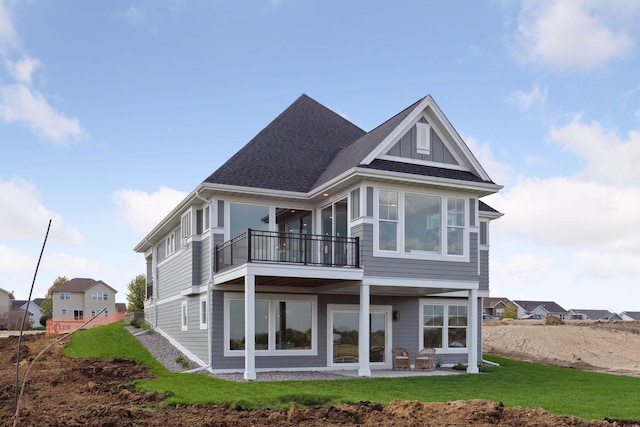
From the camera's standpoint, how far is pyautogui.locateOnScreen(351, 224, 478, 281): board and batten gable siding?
1747 centimetres

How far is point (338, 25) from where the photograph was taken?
779 inches

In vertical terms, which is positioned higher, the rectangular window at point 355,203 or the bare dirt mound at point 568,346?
the rectangular window at point 355,203

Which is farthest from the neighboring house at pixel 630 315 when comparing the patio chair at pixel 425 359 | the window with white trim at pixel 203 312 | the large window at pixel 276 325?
the window with white trim at pixel 203 312

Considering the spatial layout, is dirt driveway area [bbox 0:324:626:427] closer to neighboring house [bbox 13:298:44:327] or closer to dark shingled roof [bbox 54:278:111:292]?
dark shingled roof [bbox 54:278:111:292]

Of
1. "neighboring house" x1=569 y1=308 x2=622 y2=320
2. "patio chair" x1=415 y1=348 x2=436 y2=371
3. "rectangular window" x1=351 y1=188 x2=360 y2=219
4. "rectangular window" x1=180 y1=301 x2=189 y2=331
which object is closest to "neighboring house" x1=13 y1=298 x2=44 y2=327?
"rectangular window" x1=180 y1=301 x2=189 y2=331

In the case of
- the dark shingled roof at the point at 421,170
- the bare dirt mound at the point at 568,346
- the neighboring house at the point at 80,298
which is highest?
the dark shingled roof at the point at 421,170

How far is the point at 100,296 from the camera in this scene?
75688mm

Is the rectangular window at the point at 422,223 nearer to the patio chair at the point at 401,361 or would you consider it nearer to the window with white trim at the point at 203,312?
the patio chair at the point at 401,361

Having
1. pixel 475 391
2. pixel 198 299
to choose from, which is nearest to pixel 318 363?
pixel 198 299

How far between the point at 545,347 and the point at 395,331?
16191mm

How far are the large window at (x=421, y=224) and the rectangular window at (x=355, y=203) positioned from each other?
22.8 inches

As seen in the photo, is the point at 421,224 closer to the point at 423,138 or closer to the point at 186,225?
the point at 423,138

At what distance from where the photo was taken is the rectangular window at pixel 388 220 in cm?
1780

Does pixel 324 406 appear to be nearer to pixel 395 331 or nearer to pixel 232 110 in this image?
pixel 395 331
